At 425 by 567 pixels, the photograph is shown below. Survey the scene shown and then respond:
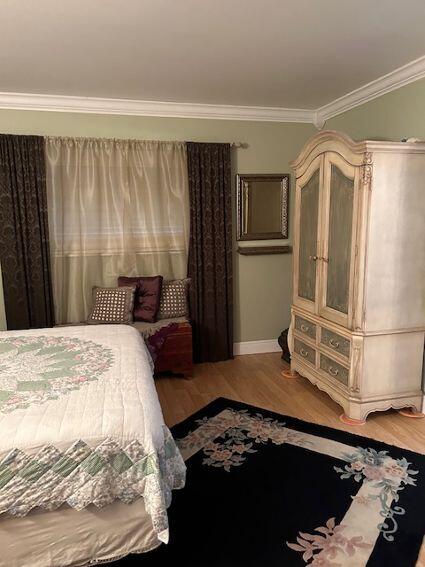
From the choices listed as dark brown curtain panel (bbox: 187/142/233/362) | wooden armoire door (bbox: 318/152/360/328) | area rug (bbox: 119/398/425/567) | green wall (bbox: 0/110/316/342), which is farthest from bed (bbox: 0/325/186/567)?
green wall (bbox: 0/110/316/342)

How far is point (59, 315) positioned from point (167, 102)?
2242mm

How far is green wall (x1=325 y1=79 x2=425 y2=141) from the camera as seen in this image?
3061 mm

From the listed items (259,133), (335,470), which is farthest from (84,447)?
(259,133)

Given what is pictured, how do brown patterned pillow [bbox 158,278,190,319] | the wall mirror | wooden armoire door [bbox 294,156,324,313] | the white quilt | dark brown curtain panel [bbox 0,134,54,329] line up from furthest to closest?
the wall mirror, brown patterned pillow [bbox 158,278,190,319], dark brown curtain panel [bbox 0,134,54,329], wooden armoire door [bbox 294,156,324,313], the white quilt

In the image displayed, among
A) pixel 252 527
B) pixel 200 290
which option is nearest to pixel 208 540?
pixel 252 527

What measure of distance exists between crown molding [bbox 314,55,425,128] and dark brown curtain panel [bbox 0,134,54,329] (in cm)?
271

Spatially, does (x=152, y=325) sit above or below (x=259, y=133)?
below

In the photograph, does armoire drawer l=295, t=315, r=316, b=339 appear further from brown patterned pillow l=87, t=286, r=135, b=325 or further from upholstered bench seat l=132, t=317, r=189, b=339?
brown patterned pillow l=87, t=286, r=135, b=325

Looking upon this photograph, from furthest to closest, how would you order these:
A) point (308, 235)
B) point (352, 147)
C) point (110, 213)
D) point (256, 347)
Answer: point (256, 347) < point (110, 213) < point (308, 235) < point (352, 147)

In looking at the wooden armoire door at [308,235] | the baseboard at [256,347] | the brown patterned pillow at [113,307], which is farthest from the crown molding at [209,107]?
the baseboard at [256,347]

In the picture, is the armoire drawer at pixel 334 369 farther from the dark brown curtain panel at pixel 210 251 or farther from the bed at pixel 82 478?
the bed at pixel 82 478

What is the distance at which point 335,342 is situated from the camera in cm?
313

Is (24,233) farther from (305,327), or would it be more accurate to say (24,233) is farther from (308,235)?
(305,327)

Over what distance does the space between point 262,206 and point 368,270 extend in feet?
5.79
